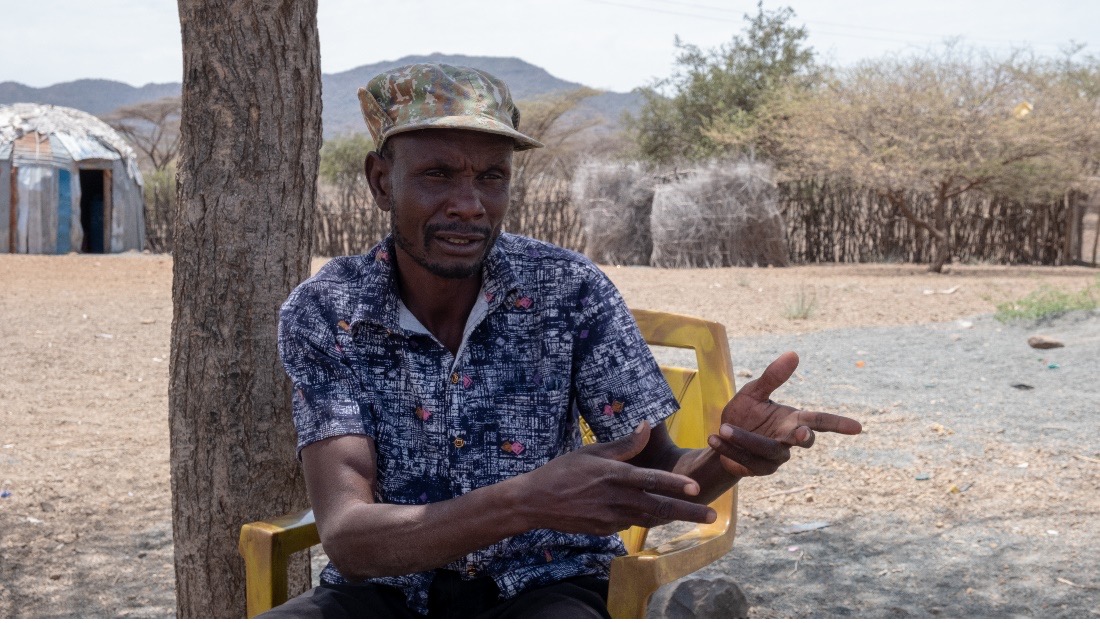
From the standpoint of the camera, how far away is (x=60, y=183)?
1917 centimetres

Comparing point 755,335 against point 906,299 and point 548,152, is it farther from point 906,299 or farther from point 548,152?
point 548,152

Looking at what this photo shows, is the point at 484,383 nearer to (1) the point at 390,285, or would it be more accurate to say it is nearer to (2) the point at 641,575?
(1) the point at 390,285

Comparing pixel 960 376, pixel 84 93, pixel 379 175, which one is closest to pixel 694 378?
pixel 379 175

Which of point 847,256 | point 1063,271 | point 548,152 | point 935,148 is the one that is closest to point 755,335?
point 935,148

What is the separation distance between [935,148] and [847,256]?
4161 mm

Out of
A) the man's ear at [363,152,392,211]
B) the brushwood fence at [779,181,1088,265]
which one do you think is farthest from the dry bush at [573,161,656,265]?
the man's ear at [363,152,392,211]

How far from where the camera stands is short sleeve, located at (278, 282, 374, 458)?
1872 millimetres

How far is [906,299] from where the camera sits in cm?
1173

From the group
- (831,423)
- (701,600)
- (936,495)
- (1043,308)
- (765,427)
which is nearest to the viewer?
(831,423)

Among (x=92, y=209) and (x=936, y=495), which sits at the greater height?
(x=92, y=209)

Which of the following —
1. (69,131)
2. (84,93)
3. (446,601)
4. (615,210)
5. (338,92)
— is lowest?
(446,601)

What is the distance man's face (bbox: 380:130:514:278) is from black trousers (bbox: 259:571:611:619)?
1.95 feet

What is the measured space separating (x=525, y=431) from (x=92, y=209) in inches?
858

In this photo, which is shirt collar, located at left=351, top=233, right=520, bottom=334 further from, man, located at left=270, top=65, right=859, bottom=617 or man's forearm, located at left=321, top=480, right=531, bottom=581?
man's forearm, located at left=321, top=480, right=531, bottom=581
